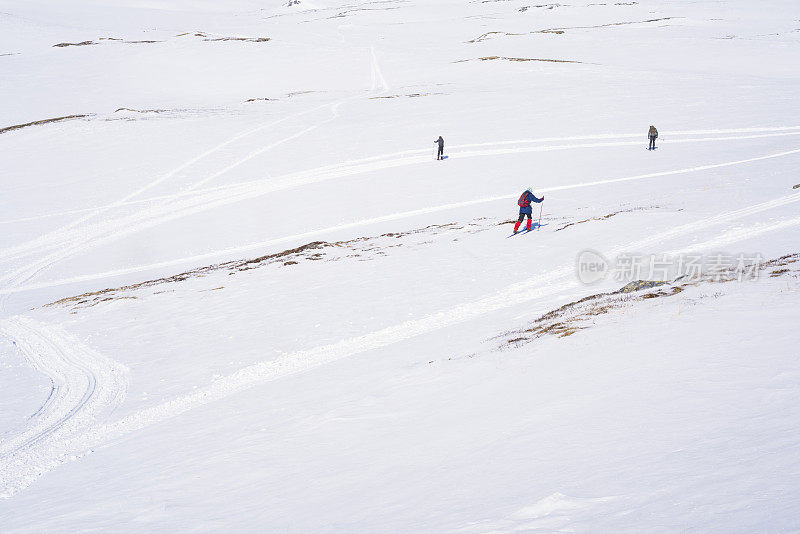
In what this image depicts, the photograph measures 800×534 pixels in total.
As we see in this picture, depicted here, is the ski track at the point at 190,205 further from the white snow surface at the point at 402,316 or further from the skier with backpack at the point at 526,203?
the skier with backpack at the point at 526,203

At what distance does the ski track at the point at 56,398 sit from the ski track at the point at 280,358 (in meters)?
0.03

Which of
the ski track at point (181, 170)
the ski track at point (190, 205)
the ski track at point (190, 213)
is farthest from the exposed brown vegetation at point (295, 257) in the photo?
the ski track at point (181, 170)

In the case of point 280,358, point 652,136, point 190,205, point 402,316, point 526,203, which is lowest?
point 280,358

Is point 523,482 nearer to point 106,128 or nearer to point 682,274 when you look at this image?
point 682,274

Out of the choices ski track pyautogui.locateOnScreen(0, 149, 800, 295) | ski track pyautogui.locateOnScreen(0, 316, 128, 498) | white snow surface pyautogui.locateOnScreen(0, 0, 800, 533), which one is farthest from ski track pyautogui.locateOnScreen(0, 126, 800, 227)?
ski track pyautogui.locateOnScreen(0, 316, 128, 498)

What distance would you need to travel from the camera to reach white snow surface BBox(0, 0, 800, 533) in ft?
18.9

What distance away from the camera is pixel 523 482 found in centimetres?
551

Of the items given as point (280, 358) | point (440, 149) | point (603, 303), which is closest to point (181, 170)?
point (440, 149)

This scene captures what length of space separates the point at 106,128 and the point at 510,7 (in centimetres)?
8797

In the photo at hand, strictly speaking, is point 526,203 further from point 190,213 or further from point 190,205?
point 190,205

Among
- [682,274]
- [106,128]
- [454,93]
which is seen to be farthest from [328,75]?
[682,274]

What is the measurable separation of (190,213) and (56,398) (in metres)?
17.1

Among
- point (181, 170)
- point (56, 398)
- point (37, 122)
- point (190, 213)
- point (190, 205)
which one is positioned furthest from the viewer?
point (37, 122)

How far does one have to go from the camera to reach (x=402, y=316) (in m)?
14.2
